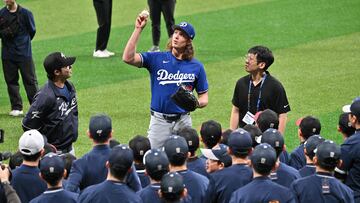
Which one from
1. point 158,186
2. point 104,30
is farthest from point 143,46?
point 158,186

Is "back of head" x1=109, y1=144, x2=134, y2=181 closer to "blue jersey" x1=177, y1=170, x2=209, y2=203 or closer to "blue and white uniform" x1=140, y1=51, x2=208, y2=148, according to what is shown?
"blue jersey" x1=177, y1=170, x2=209, y2=203

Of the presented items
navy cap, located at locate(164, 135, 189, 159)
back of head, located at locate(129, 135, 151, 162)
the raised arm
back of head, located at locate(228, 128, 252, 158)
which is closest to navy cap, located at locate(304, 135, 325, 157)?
back of head, located at locate(228, 128, 252, 158)

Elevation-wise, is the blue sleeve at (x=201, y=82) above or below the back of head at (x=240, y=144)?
above

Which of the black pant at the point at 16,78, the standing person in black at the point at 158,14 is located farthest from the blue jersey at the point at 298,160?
the standing person in black at the point at 158,14

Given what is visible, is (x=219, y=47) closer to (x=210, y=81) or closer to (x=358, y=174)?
(x=210, y=81)

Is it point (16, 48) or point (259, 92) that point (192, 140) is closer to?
point (259, 92)

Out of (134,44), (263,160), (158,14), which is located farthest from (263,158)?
(158,14)

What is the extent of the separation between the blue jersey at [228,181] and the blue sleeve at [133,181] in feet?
2.31

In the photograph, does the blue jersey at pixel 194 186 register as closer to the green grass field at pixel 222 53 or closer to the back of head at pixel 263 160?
the back of head at pixel 263 160

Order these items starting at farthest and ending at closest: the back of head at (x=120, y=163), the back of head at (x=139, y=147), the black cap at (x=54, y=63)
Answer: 1. the black cap at (x=54, y=63)
2. the back of head at (x=139, y=147)
3. the back of head at (x=120, y=163)

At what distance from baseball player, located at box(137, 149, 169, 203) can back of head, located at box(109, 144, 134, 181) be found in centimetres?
19

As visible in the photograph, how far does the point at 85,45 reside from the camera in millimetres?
19375

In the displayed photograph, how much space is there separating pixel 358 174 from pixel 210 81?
7.51 metres

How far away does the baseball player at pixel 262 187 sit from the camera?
302 inches
